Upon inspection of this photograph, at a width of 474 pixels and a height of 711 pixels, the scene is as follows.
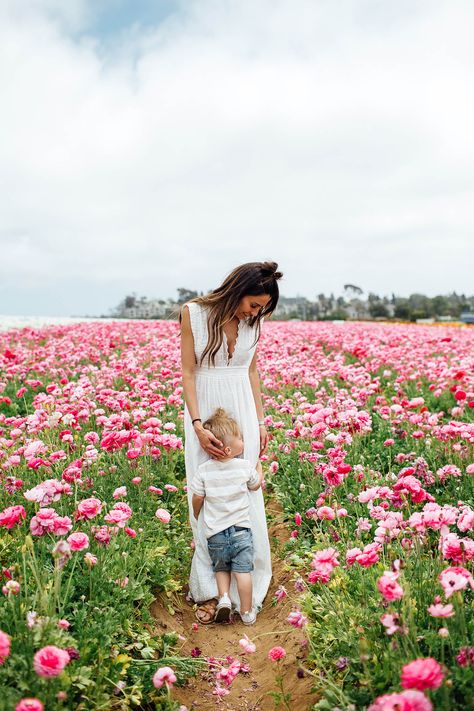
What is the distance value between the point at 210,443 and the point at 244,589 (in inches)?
35.9

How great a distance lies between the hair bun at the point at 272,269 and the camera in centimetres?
334

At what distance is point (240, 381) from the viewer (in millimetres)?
3613

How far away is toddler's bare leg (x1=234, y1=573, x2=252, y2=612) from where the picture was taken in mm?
3373

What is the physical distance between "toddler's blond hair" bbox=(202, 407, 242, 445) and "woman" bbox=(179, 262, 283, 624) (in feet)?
0.23

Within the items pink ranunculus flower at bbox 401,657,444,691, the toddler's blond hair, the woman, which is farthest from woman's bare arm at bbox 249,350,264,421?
pink ranunculus flower at bbox 401,657,444,691

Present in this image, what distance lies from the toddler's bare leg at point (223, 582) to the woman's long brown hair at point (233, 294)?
130 cm

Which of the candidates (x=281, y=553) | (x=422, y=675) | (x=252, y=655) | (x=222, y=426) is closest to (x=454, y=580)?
→ (x=422, y=675)

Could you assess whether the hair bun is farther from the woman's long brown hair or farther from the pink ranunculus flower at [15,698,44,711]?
the pink ranunculus flower at [15,698,44,711]

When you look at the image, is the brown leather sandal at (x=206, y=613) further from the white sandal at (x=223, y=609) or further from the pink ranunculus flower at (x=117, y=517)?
the pink ranunculus flower at (x=117, y=517)

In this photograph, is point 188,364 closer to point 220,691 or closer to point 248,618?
point 248,618

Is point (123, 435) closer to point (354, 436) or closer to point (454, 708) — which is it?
point (354, 436)

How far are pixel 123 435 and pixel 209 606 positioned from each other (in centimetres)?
120

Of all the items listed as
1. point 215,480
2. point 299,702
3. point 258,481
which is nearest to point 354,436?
point 258,481

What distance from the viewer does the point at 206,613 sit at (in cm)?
338
